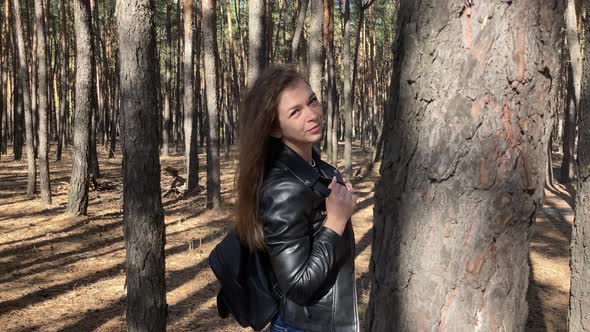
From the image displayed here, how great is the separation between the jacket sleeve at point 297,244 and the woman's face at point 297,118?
0.65 feet

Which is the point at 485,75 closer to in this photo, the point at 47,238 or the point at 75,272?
the point at 75,272

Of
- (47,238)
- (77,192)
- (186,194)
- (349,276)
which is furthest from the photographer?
(186,194)

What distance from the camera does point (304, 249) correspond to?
1397 mm

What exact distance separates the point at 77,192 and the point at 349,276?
878 centimetres

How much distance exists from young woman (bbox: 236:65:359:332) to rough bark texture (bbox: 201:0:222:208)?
8.94 meters

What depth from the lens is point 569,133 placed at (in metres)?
14.2

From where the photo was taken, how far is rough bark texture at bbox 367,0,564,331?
3.68 feet

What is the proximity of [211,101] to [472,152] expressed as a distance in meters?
9.75

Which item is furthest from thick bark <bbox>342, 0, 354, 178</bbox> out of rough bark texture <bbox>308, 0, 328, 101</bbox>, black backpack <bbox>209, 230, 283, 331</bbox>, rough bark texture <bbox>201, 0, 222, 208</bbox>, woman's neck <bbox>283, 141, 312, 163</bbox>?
black backpack <bbox>209, 230, 283, 331</bbox>

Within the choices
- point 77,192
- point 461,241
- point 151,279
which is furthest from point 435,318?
point 77,192

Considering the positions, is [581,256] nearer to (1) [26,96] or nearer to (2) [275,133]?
(2) [275,133]

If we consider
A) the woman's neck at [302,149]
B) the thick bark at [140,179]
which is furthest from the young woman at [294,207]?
the thick bark at [140,179]

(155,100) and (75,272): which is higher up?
(155,100)

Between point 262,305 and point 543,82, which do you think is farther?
point 262,305
